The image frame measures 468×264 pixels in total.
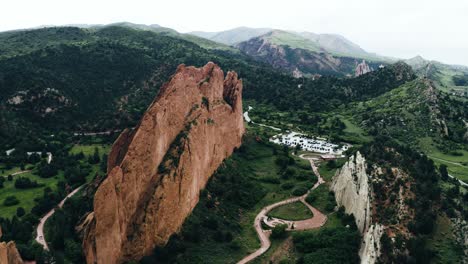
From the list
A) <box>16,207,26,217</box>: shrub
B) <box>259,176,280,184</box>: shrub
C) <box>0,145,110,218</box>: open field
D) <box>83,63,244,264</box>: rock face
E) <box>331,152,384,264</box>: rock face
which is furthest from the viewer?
<box>259,176,280,184</box>: shrub

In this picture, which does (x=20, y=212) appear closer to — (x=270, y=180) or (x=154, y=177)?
(x=154, y=177)

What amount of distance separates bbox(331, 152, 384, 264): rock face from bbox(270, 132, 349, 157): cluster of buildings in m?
39.0

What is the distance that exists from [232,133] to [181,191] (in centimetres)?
4115

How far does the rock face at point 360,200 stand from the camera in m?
59.3

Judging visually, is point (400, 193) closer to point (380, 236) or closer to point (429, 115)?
point (380, 236)

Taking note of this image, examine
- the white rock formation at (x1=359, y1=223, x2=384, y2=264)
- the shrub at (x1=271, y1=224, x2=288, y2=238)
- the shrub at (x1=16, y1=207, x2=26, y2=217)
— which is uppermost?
the white rock formation at (x1=359, y1=223, x2=384, y2=264)

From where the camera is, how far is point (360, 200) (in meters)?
69.8

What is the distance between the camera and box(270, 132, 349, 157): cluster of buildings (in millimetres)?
125250

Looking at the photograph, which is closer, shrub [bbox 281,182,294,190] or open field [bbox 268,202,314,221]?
open field [bbox 268,202,314,221]

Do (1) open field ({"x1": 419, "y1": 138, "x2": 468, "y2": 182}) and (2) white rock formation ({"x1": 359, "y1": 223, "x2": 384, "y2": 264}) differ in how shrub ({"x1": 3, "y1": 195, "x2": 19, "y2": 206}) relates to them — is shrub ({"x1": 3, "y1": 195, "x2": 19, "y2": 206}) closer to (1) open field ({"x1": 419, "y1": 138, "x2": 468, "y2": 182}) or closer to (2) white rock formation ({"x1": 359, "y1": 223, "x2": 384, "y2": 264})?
(2) white rock formation ({"x1": 359, "y1": 223, "x2": 384, "y2": 264})

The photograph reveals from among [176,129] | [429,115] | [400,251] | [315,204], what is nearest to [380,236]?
[400,251]

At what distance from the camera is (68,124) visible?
159750mm

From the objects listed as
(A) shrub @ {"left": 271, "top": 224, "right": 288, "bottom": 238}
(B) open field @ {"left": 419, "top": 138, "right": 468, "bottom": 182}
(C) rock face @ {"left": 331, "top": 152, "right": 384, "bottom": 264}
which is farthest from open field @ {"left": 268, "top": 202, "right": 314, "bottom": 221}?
(B) open field @ {"left": 419, "top": 138, "right": 468, "bottom": 182}

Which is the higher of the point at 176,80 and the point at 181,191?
the point at 176,80
